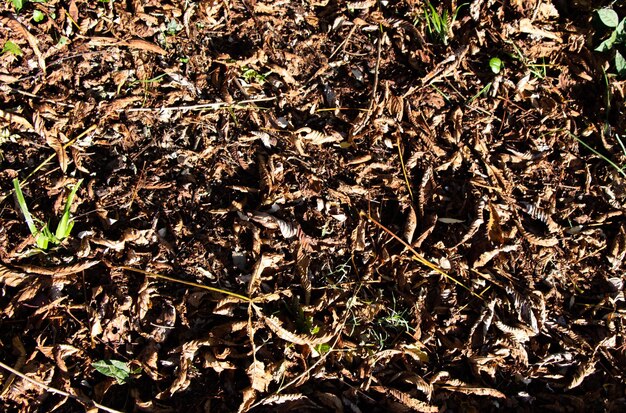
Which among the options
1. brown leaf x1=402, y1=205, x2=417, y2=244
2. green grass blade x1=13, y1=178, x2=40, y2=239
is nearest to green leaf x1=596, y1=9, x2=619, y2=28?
brown leaf x1=402, y1=205, x2=417, y2=244

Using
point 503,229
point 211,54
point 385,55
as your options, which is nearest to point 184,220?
point 211,54

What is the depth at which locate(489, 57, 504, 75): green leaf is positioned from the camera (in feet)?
8.93

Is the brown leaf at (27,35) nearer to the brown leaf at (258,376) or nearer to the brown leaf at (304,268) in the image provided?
the brown leaf at (304,268)

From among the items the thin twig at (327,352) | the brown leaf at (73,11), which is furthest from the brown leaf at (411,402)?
the brown leaf at (73,11)

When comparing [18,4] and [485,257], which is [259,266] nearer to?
[485,257]

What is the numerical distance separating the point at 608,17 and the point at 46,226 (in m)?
2.94

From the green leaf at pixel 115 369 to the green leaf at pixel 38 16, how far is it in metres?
1.62

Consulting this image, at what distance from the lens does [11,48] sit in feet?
7.84

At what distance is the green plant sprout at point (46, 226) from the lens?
219 cm

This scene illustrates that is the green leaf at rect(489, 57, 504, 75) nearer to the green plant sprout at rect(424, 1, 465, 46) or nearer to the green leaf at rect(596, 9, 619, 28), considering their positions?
the green plant sprout at rect(424, 1, 465, 46)

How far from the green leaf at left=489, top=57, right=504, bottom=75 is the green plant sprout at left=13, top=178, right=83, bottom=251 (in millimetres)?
2118

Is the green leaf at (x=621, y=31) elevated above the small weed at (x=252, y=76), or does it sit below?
above

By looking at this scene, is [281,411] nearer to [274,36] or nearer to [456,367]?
[456,367]

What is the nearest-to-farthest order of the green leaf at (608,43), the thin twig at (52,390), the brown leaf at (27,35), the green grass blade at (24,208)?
the thin twig at (52,390), the green grass blade at (24,208), the brown leaf at (27,35), the green leaf at (608,43)
